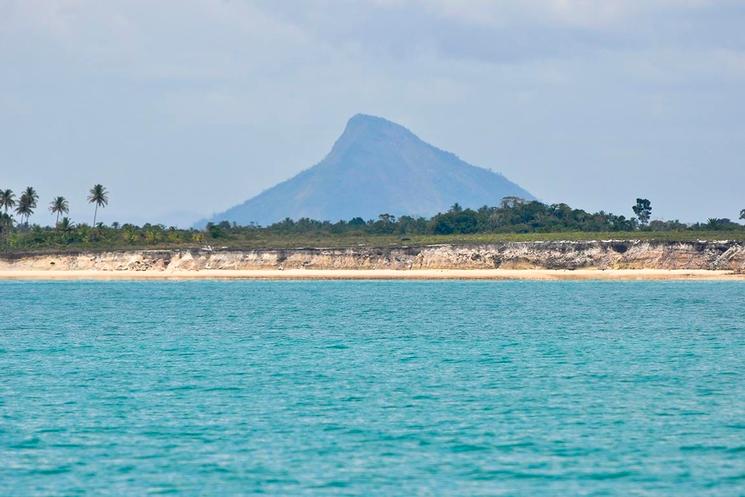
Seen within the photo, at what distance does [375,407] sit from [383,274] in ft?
297

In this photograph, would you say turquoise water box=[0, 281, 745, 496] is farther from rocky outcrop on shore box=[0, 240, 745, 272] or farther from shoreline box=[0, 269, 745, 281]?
rocky outcrop on shore box=[0, 240, 745, 272]

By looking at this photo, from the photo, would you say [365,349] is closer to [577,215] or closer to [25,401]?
[25,401]

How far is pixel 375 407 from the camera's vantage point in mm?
28141

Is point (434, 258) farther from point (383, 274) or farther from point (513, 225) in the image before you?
point (513, 225)

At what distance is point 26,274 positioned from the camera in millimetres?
123750

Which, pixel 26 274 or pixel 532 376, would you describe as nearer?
pixel 532 376

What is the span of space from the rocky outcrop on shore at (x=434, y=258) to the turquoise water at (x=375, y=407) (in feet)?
192

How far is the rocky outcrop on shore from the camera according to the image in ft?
375

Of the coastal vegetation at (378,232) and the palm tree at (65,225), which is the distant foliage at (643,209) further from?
the palm tree at (65,225)

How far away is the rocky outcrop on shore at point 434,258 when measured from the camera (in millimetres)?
114250

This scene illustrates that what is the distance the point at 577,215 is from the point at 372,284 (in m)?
58.2

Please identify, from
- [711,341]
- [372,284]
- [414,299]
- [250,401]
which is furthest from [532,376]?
[372,284]

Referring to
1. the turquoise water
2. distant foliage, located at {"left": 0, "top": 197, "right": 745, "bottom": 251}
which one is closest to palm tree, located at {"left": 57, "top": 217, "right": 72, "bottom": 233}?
distant foliage, located at {"left": 0, "top": 197, "right": 745, "bottom": 251}

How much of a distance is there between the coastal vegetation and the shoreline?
6.16 metres
